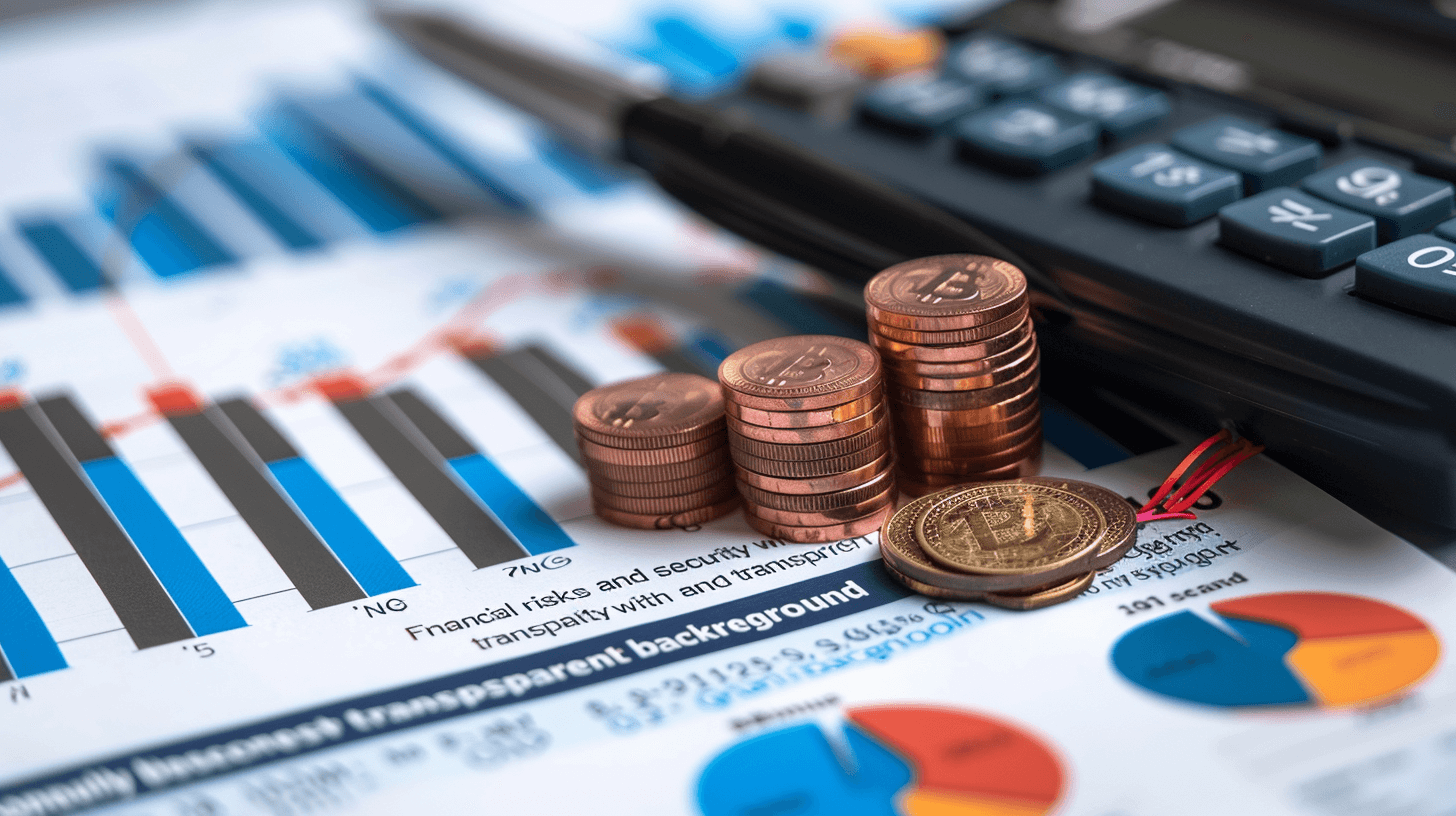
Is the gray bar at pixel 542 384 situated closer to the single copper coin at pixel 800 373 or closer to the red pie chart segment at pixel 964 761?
the single copper coin at pixel 800 373

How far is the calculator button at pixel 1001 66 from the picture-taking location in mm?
932

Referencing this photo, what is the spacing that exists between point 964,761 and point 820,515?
0.17 m

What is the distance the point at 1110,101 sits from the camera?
863mm

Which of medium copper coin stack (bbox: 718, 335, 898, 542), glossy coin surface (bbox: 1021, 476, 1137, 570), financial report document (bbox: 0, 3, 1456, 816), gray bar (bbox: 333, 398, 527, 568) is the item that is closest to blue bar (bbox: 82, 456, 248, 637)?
financial report document (bbox: 0, 3, 1456, 816)

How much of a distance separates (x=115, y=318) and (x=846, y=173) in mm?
490

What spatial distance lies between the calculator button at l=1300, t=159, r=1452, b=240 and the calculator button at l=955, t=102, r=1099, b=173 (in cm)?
14

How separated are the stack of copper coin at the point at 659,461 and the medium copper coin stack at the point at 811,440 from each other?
0.05 feet

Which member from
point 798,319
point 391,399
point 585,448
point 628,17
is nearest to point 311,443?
point 391,399

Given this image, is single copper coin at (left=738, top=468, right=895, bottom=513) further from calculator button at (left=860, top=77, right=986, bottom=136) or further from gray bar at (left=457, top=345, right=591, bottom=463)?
calculator button at (left=860, top=77, right=986, bottom=136)

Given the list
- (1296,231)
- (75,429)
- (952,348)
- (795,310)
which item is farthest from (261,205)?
(1296,231)

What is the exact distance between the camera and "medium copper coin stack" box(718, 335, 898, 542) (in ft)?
2.05

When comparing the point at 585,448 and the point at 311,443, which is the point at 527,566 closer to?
the point at 585,448

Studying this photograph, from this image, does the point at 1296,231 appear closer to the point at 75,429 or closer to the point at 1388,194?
the point at 1388,194

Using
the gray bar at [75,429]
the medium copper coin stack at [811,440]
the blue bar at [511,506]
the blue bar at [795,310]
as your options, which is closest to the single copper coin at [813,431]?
the medium copper coin stack at [811,440]
